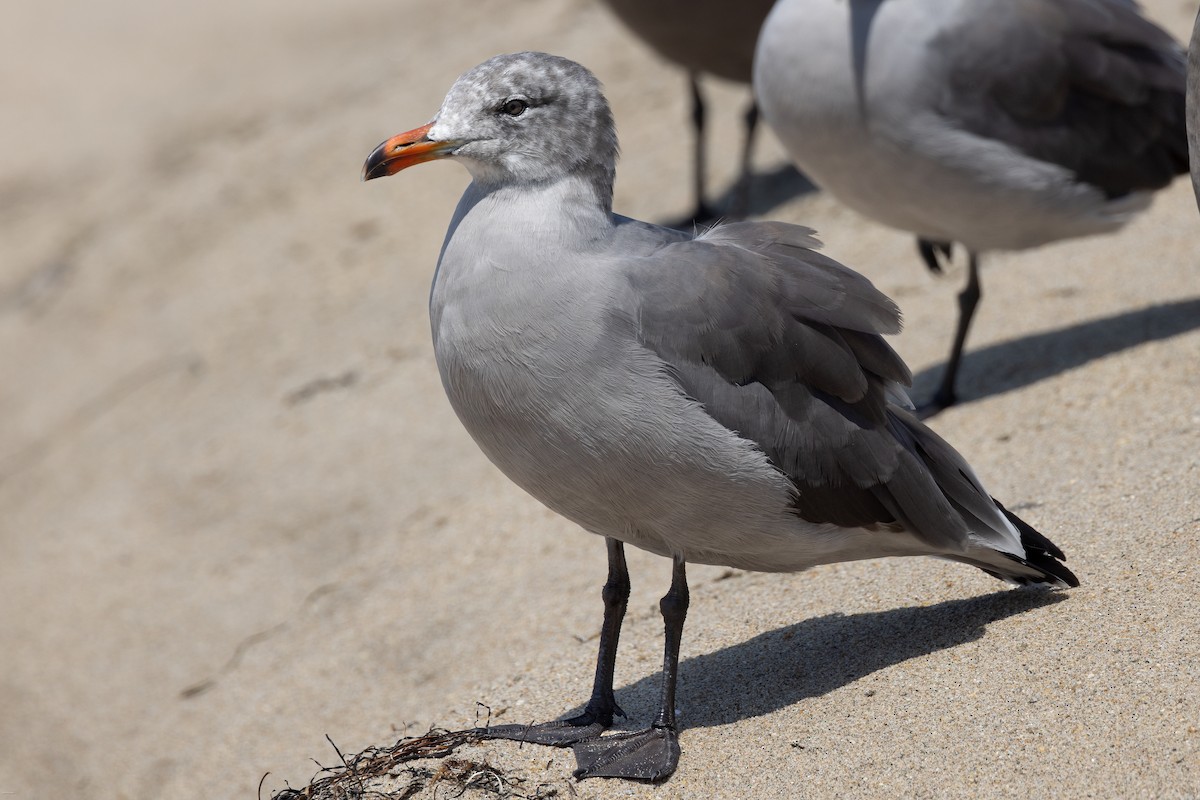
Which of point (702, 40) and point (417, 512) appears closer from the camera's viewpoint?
point (417, 512)

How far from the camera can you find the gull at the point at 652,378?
10.7 ft

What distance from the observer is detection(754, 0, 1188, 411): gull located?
17.6 feet

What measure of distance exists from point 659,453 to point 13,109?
1137 centimetres

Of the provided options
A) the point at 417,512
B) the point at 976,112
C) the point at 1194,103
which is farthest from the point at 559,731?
the point at 976,112

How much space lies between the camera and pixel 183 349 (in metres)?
8.52

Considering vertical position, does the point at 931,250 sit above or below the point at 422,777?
above

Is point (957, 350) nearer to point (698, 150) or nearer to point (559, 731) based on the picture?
point (559, 731)

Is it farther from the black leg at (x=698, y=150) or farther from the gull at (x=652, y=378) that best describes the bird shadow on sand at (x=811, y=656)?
the black leg at (x=698, y=150)

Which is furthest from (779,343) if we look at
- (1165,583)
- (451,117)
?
(1165,583)

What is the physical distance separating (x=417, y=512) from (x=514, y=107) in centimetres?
299

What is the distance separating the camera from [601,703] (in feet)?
11.9

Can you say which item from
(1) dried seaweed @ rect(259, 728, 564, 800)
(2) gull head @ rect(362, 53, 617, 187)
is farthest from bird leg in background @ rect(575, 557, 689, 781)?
(2) gull head @ rect(362, 53, 617, 187)

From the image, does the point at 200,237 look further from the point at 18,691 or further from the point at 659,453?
the point at 659,453

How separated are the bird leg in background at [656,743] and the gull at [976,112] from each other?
7.95 feet
